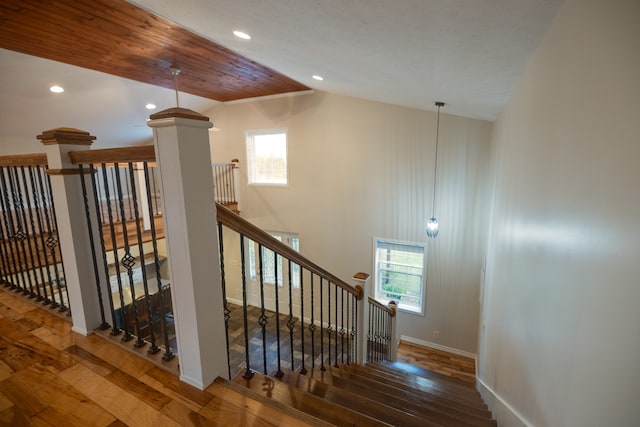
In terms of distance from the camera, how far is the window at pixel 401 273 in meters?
5.70

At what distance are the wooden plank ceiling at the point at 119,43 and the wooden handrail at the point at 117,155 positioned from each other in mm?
2317

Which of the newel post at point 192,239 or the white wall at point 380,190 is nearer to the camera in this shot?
the newel post at point 192,239

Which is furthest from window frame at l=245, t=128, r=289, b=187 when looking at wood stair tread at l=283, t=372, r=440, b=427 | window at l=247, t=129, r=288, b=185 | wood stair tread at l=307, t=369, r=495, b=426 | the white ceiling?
wood stair tread at l=283, t=372, r=440, b=427

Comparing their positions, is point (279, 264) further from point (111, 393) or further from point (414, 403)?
point (111, 393)

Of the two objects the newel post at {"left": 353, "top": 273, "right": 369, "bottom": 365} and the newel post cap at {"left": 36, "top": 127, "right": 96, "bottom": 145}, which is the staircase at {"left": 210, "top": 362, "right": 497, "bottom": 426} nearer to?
the newel post at {"left": 353, "top": 273, "right": 369, "bottom": 365}

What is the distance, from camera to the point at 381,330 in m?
5.07

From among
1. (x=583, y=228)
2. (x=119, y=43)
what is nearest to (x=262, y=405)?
(x=583, y=228)

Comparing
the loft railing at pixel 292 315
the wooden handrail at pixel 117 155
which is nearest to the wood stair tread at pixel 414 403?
the loft railing at pixel 292 315

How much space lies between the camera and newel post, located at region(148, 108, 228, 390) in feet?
3.64

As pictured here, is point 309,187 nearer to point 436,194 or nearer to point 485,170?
point 436,194

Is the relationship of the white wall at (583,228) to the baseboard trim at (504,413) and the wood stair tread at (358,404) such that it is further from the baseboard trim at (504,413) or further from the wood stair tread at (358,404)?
the wood stair tread at (358,404)

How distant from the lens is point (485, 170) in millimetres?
4824

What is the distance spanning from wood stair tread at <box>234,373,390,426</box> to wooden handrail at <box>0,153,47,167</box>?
1635mm

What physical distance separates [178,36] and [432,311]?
5859mm
